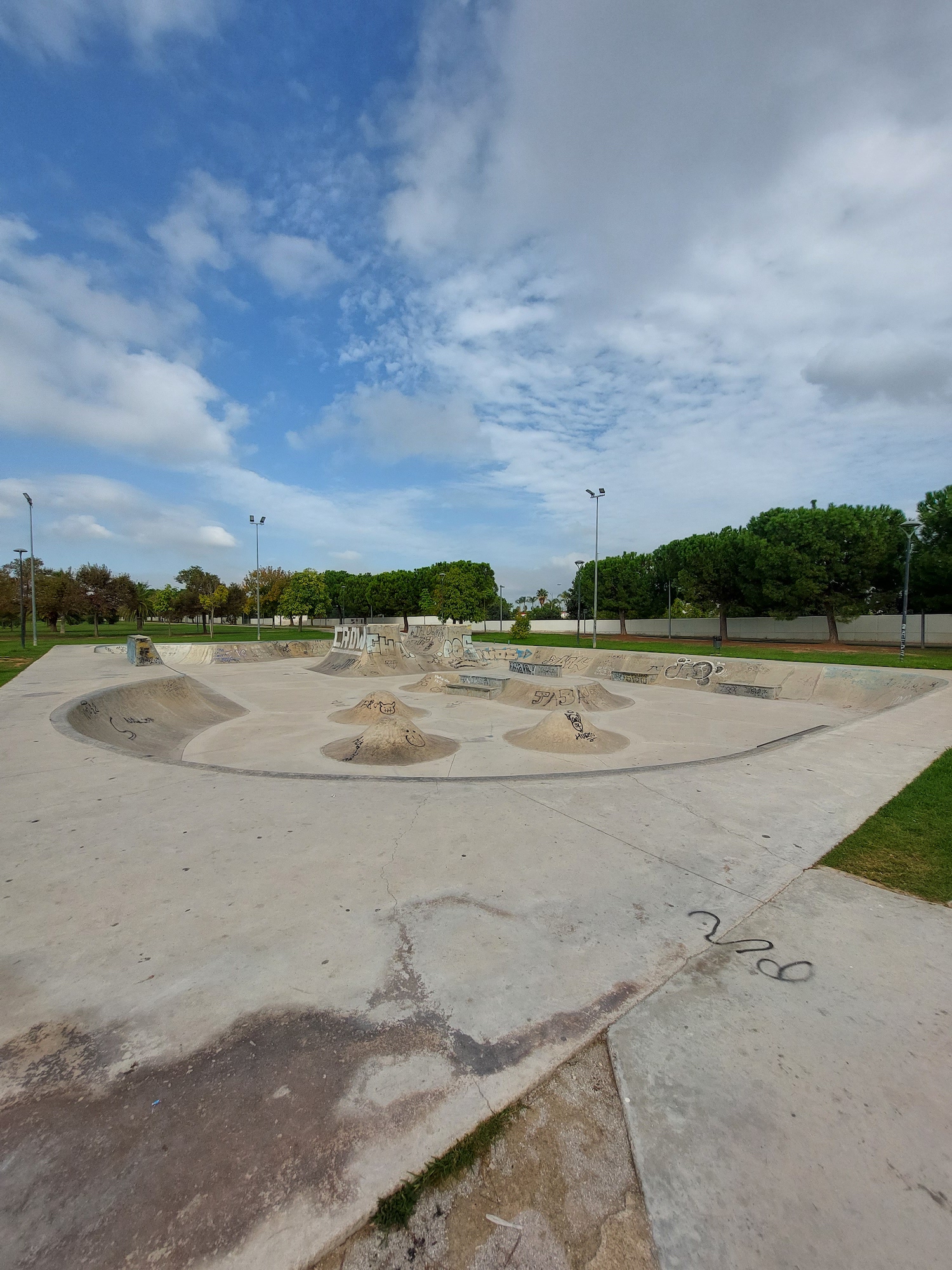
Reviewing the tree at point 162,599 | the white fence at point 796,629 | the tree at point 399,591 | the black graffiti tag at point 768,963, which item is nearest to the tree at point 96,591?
the white fence at point 796,629

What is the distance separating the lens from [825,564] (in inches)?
1277

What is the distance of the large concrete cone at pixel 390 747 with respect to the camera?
340 inches

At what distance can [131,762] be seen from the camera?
7.51 meters

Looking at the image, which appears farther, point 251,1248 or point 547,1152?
point 547,1152

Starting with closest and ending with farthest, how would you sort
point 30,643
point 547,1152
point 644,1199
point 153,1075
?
point 644,1199 < point 547,1152 < point 153,1075 < point 30,643

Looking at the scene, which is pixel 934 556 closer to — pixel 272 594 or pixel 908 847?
pixel 908 847

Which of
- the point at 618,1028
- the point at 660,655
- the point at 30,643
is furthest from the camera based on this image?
the point at 30,643

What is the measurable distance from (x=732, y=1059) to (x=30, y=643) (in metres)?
48.6

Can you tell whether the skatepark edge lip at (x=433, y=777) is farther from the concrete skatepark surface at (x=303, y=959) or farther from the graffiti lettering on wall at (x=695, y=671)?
the graffiti lettering on wall at (x=695, y=671)

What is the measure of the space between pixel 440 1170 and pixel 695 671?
19.2 metres

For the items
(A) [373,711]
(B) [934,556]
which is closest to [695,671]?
(A) [373,711]

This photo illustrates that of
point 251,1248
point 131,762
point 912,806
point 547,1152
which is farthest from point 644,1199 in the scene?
point 131,762

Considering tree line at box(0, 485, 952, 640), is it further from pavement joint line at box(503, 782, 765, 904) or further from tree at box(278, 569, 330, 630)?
pavement joint line at box(503, 782, 765, 904)

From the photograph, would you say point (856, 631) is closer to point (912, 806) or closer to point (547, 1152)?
point (912, 806)
